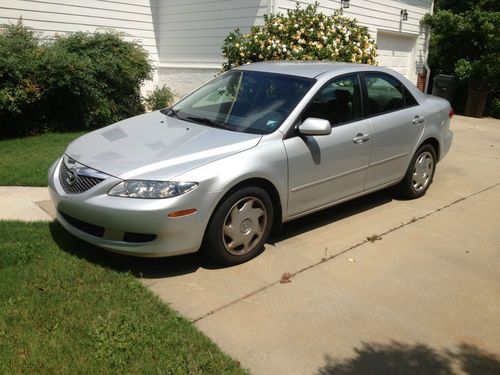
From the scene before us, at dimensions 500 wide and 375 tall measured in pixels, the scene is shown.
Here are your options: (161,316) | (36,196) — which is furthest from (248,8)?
(161,316)

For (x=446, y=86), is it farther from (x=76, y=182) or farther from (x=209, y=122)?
(x=76, y=182)

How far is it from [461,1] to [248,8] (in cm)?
923

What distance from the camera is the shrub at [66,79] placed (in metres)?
7.66

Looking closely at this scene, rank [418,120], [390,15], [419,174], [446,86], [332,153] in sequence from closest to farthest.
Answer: [332,153], [418,120], [419,174], [390,15], [446,86]

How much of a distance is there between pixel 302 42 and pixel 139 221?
5.19 m

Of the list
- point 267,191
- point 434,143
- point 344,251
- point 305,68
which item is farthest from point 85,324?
point 434,143

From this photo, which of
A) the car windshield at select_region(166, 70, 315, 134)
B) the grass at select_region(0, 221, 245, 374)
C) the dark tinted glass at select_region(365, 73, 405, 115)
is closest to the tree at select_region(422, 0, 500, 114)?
the dark tinted glass at select_region(365, 73, 405, 115)

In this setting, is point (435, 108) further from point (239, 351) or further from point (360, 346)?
point (239, 351)

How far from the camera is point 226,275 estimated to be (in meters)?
3.96

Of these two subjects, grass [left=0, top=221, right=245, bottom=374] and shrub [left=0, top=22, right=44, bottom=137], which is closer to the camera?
grass [left=0, top=221, right=245, bottom=374]

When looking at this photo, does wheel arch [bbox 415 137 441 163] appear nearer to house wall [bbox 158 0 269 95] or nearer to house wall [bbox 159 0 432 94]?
house wall [bbox 159 0 432 94]

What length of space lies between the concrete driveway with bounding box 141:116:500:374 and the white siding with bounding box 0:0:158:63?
7140 millimetres

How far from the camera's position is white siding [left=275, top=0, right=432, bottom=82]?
1097 centimetres

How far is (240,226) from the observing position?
4.04 metres
